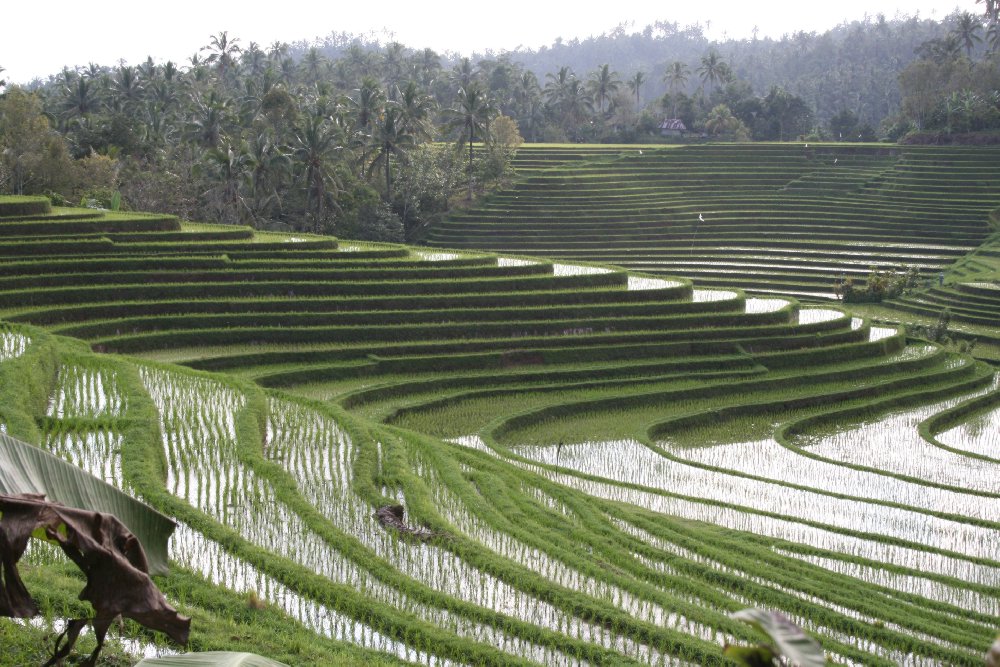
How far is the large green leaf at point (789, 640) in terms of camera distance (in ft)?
8.04

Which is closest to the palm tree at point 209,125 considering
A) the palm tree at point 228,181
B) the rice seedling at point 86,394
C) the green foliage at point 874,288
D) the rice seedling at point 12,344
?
the palm tree at point 228,181

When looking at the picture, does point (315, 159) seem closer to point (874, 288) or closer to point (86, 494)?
point (874, 288)

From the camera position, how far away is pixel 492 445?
14703 millimetres

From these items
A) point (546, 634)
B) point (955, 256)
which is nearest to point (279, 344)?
point (546, 634)

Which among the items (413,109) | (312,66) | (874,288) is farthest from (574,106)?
(874,288)

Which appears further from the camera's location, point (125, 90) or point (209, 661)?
point (125, 90)

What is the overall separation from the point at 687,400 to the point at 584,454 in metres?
3.73

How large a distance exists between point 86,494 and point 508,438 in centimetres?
1199

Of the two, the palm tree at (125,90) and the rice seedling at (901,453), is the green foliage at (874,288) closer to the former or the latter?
the rice seedling at (901,453)

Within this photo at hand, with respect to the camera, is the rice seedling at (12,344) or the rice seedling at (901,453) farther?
the rice seedling at (901,453)

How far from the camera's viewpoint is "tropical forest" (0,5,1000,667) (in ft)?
22.0

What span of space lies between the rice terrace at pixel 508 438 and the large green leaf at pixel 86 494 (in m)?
1.83

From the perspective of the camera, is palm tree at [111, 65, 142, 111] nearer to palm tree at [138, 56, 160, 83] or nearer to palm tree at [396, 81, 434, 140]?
palm tree at [138, 56, 160, 83]

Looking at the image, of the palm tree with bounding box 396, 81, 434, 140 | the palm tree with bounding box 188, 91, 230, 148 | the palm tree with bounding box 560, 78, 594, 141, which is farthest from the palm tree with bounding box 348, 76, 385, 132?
the palm tree with bounding box 560, 78, 594, 141
